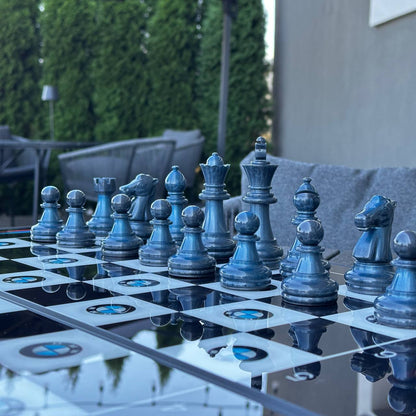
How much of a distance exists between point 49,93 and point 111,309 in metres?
6.80

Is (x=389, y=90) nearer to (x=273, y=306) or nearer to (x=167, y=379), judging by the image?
(x=273, y=306)

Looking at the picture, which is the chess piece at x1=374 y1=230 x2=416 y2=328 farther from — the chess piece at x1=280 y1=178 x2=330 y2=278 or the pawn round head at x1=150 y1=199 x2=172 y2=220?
the pawn round head at x1=150 y1=199 x2=172 y2=220

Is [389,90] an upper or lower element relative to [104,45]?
lower

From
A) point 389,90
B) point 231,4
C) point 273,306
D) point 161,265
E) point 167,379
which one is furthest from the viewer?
point 231,4

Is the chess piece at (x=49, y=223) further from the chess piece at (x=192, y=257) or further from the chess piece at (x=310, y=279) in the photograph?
the chess piece at (x=310, y=279)

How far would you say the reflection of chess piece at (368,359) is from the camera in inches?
27.1

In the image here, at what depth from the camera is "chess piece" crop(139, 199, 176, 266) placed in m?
1.29

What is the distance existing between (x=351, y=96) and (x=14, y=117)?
4273 millimetres

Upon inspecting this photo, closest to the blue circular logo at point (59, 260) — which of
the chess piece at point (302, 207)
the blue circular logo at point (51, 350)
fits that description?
the chess piece at point (302, 207)

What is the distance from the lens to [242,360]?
721 mm

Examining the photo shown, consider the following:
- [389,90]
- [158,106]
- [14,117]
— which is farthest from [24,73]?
[389,90]

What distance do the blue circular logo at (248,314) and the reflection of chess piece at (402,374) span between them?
0.53 feet

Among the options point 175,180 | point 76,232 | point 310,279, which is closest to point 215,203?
point 175,180

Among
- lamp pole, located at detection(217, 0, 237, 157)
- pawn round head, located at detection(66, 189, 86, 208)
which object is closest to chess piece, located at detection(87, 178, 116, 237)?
pawn round head, located at detection(66, 189, 86, 208)
